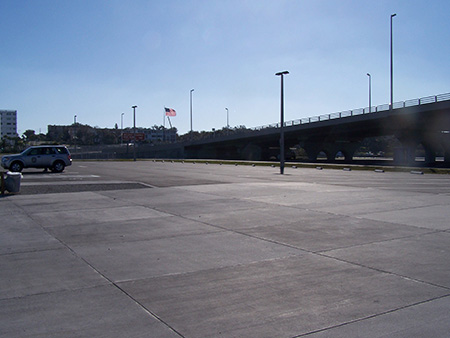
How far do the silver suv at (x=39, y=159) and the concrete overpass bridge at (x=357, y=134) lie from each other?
35.5 meters

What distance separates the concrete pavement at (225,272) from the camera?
5062 mm

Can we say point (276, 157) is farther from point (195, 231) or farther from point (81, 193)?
point (195, 231)

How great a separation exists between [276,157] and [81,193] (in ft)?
247

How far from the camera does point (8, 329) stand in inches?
192

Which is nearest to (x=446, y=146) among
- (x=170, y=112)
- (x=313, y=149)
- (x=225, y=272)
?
(x=313, y=149)

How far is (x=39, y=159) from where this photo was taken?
108ft

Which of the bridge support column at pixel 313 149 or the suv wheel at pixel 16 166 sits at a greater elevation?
the bridge support column at pixel 313 149

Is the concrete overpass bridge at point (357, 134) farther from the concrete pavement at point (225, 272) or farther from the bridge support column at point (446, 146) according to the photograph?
the concrete pavement at point (225, 272)

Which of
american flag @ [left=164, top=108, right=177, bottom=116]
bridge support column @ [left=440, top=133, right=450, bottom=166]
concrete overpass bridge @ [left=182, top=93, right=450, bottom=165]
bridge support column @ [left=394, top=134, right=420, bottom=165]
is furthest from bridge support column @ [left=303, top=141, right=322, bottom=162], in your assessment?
american flag @ [left=164, top=108, right=177, bottom=116]

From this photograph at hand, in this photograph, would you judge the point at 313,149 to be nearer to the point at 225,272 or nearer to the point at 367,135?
the point at 367,135

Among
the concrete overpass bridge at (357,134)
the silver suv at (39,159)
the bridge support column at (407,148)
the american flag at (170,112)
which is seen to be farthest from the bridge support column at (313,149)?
the silver suv at (39,159)

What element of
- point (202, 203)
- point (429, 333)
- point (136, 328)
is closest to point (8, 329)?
point (136, 328)

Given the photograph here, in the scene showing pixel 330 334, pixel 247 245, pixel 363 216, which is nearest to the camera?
pixel 330 334

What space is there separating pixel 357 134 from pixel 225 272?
66712 mm
